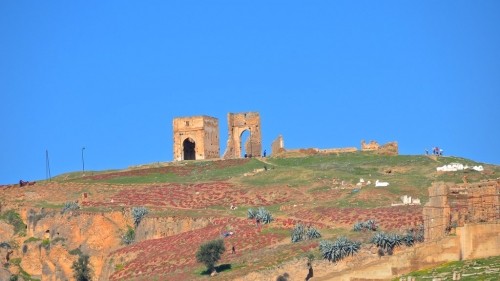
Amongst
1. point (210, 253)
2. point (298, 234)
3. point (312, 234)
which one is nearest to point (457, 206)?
point (312, 234)

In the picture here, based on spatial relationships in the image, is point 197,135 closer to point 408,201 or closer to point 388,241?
point 408,201

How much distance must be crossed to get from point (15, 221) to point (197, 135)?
78.8 ft

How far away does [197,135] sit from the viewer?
114 m

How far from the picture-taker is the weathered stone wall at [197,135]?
372ft

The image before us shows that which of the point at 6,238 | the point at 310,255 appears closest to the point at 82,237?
the point at 6,238

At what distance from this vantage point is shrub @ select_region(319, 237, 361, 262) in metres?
63.9

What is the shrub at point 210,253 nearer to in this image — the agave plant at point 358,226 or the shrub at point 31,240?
the agave plant at point 358,226

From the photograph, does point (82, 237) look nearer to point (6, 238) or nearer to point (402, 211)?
point (6, 238)

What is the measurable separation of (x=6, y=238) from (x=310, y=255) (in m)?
32.4

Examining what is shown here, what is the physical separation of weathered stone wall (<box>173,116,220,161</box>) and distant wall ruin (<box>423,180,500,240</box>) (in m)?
51.7

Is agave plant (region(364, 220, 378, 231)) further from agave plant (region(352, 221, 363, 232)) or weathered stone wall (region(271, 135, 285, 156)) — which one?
weathered stone wall (region(271, 135, 285, 156))

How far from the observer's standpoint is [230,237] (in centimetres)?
7619

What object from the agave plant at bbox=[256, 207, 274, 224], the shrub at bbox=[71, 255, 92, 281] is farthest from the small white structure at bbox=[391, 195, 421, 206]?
the shrub at bbox=[71, 255, 92, 281]

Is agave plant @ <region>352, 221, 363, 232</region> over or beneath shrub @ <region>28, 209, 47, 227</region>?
beneath
